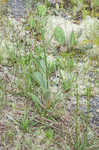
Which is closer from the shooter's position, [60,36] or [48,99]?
[48,99]

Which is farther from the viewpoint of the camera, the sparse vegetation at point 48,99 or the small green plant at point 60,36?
the small green plant at point 60,36

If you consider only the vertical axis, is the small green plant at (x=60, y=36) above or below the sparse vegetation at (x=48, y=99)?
above

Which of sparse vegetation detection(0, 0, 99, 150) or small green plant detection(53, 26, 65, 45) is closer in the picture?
sparse vegetation detection(0, 0, 99, 150)

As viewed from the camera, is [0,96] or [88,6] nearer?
[0,96]

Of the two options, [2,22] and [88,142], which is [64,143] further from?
[2,22]

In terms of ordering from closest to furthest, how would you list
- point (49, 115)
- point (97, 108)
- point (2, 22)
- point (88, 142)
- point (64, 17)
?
point (88, 142) → point (49, 115) → point (97, 108) → point (2, 22) → point (64, 17)

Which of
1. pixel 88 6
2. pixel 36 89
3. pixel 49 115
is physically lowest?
pixel 49 115

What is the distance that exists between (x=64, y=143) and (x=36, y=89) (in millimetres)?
465

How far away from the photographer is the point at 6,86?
1523 millimetres

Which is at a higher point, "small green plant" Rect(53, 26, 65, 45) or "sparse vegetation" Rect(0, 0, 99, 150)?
"small green plant" Rect(53, 26, 65, 45)

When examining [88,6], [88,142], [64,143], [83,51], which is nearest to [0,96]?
[64,143]

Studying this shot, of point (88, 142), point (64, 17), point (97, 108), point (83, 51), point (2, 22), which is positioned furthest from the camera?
point (64, 17)

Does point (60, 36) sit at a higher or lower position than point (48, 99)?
higher

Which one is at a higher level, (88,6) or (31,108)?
(88,6)
